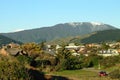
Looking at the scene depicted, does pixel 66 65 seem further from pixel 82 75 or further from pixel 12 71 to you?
pixel 12 71

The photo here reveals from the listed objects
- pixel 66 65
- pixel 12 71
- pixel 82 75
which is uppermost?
pixel 12 71

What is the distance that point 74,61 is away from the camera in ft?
230

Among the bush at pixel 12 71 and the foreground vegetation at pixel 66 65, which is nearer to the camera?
the bush at pixel 12 71

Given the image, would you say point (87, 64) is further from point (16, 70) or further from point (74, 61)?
point (16, 70)

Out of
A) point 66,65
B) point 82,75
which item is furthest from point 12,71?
point 66,65

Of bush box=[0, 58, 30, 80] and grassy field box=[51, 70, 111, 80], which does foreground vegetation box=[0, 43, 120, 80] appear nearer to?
grassy field box=[51, 70, 111, 80]

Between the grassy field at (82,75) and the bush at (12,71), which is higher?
the bush at (12,71)

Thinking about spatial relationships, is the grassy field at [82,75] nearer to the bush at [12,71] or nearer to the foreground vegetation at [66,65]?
the foreground vegetation at [66,65]

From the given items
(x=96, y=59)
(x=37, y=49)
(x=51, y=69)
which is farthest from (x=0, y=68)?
(x=37, y=49)

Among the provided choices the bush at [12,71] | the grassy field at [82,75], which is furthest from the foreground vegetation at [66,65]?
the bush at [12,71]

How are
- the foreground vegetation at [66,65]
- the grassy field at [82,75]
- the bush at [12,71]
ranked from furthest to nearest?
the foreground vegetation at [66,65]
the grassy field at [82,75]
the bush at [12,71]

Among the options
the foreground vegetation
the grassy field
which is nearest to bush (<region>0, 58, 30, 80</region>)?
the foreground vegetation

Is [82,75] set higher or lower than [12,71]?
lower

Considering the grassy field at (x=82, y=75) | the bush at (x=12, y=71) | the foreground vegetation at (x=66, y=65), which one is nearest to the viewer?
the bush at (x=12, y=71)
